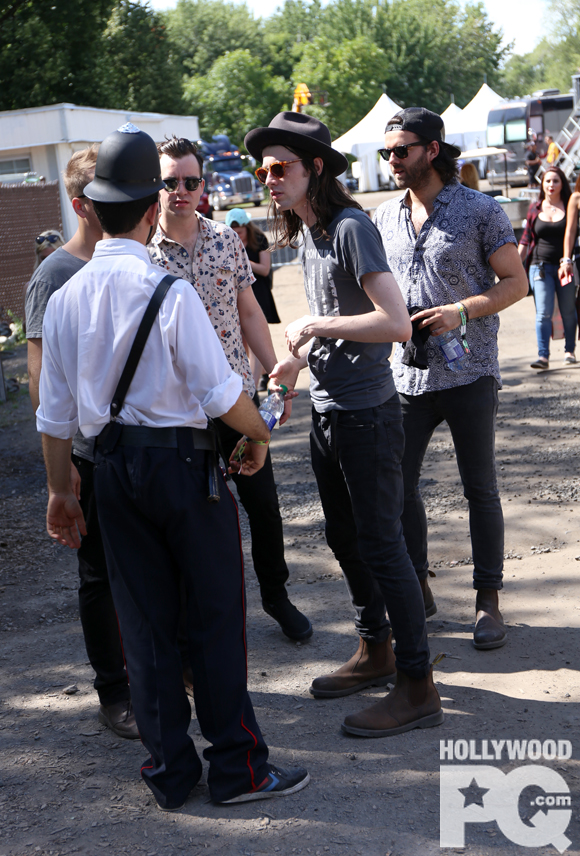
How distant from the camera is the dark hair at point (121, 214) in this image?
2.40 meters

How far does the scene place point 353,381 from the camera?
2.92 m

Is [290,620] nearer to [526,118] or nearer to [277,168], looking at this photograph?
[277,168]

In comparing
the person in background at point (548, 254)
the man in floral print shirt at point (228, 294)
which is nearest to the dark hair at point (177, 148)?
the man in floral print shirt at point (228, 294)

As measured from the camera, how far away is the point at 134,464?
238 cm

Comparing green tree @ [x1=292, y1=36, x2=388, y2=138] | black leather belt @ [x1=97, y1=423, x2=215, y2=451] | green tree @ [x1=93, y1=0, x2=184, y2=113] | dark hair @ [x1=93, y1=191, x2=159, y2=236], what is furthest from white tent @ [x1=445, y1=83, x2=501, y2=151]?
black leather belt @ [x1=97, y1=423, x2=215, y2=451]

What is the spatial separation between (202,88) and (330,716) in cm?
5754

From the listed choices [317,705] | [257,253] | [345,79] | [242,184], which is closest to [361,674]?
[317,705]

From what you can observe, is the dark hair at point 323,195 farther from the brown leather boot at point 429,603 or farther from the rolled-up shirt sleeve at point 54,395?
the brown leather boot at point 429,603

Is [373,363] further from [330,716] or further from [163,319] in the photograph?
[330,716]

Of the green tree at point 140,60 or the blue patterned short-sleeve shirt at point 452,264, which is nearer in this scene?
the blue patterned short-sleeve shirt at point 452,264

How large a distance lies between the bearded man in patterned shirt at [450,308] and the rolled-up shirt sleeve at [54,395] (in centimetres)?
144

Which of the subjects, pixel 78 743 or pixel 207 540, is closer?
pixel 207 540

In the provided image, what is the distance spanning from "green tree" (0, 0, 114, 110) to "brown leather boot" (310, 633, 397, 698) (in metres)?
31.0

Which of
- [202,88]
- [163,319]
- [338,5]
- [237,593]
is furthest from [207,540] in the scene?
[338,5]
